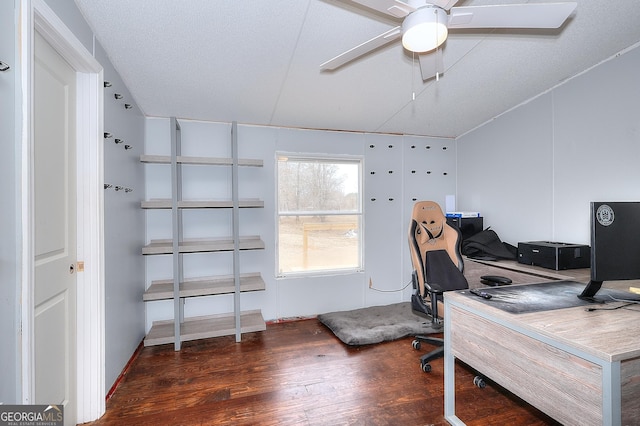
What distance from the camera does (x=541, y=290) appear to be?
5.87 feet

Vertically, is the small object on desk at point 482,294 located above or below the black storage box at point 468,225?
below

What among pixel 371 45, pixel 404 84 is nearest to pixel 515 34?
pixel 404 84

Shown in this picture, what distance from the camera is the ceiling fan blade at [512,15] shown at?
1.38 m

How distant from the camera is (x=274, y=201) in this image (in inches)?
134

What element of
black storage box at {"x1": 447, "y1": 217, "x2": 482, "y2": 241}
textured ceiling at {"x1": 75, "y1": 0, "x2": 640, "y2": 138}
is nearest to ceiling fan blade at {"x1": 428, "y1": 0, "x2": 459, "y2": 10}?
textured ceiling at {"x1": 75, "y1": 0, "x2": 640, "y2": 138}

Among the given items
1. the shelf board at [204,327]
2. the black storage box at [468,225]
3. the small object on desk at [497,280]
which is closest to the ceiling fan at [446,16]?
the small object on desk at [497,280]

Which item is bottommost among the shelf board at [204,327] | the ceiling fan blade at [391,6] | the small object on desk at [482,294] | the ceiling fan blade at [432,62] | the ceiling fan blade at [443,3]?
the shelf board at [204,327]

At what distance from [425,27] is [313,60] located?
1075mm

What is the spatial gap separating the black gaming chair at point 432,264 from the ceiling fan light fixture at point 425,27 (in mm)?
1575

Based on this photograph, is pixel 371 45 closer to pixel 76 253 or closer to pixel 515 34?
pixel 515 34

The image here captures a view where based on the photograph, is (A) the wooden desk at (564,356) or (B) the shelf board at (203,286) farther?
(B) the shelf board at (203,286)

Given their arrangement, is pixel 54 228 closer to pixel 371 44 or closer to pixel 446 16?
pixel 371 44

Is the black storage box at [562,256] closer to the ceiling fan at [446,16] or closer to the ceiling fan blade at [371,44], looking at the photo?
the ceiling fan at [446,16]

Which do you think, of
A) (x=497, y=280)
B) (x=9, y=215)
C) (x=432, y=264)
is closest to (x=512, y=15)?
(x=497, y=280)
